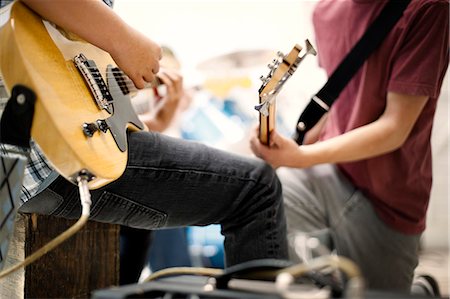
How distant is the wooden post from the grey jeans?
52 centimetres

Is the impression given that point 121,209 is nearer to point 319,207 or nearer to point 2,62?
point 2,62

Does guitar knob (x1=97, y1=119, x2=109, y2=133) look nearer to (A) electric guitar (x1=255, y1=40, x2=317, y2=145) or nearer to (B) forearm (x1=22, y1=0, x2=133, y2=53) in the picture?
(B) forearm (x1=22, y1=0, x2=133, y2=53)

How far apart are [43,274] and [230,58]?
1.59 metres

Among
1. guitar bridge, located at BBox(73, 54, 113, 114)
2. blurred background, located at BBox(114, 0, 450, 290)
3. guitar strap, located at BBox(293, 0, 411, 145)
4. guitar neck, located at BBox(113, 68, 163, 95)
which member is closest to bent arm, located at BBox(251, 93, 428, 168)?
guitar strap, located at BBox(293, 0, 411, 145)

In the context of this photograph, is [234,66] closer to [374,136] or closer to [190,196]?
[374,136]

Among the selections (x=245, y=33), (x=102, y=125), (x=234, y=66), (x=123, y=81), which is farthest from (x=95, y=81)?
(x=245, y=33)

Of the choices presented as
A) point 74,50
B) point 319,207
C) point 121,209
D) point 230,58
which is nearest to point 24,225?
point 121,209

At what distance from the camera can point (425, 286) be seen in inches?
55.5

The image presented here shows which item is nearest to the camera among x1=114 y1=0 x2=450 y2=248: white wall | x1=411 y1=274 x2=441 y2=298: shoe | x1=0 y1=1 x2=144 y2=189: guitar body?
x1=0 y1=1 x2=144 y2=189: guitar body

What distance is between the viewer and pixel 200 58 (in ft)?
9.75

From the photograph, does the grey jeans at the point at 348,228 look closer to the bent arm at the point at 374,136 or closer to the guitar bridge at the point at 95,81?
the bent arm at the point at 374,136

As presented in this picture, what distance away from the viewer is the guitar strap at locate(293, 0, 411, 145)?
131 cm

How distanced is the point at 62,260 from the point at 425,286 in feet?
3.11

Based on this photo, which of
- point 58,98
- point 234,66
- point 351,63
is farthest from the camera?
point 234,66
